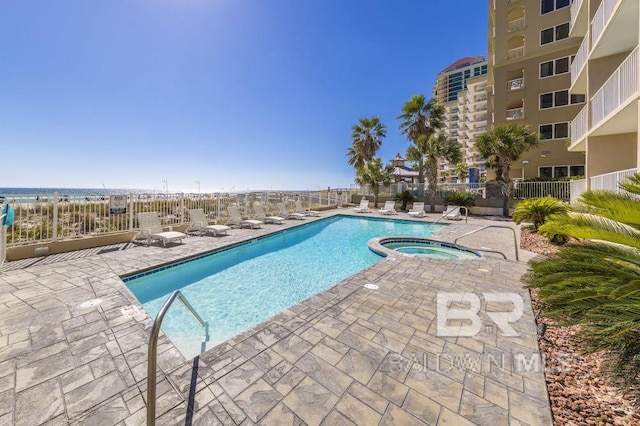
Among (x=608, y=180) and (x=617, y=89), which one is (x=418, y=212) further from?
(x=617, y=89)

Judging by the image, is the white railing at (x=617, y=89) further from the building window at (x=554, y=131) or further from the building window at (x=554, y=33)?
the building window at (x=554, y=33)

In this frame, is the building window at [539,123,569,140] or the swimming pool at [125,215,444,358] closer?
the swimming pool at [125,215,444,358]

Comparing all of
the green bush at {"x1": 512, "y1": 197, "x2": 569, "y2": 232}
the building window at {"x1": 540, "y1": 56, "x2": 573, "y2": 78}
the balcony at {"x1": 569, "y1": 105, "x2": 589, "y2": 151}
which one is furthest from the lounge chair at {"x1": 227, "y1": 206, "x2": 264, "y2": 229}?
the building window at {"x1": 540, "y1": 56, "x2": 573, "y2": 78}

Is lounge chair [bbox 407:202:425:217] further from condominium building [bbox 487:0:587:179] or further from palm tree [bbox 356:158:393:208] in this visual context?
condominium building [bbox 487:0:587:179]

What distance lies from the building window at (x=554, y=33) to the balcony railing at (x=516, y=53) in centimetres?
137

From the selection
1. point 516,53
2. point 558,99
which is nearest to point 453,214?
point 558,99

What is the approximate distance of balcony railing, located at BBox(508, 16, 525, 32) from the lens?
19.3m

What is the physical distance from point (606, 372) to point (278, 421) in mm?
2532

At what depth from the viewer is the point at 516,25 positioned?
19.6 metres

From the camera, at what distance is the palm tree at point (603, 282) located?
1767 millimetres

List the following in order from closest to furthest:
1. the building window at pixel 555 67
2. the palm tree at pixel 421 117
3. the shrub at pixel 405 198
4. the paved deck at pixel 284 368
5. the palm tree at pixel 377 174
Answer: the paved deck at pixel 284 368, the building window at pixel 555 67, the shrub at pixel 405 198, the palm tree at pixel 377 174, the palm tree at pixel 421 117

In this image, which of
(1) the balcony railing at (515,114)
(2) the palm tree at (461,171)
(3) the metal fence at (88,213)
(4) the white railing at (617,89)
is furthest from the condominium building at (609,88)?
(2) the palm tree at (461,171)

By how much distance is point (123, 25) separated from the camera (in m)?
9.22

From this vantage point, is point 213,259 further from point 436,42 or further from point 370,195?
point 436,42
